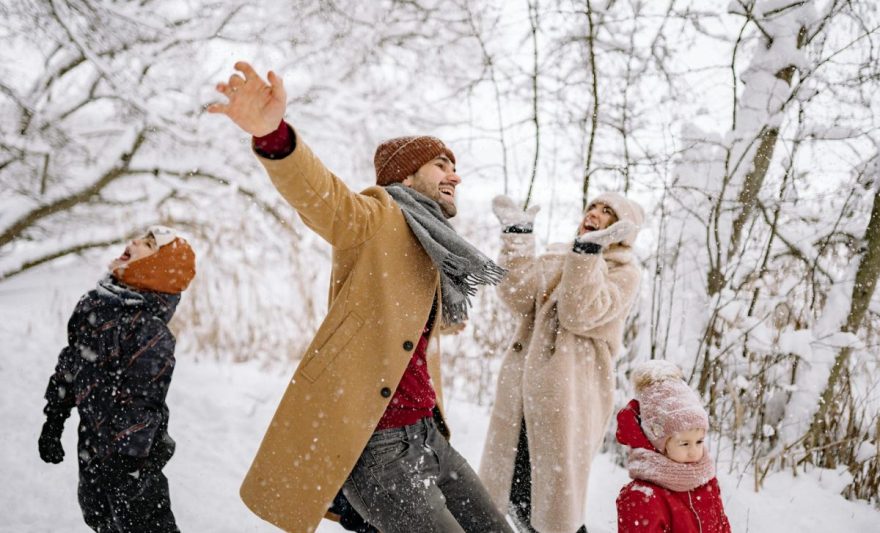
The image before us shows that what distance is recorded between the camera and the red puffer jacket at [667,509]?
1.67 metres

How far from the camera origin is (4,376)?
3941mm

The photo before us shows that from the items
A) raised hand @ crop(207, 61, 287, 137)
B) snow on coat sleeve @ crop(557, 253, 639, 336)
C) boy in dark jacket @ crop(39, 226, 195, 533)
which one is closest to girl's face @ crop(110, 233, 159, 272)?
boy in dark jacket @ crop(39, 226, 195, 533)

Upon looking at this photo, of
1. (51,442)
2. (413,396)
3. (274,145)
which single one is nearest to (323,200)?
(274,145)

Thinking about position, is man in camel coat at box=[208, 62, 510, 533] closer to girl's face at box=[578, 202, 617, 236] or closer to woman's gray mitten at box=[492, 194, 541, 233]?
woman's gray mitten at box=[492, 194, 541, 233]

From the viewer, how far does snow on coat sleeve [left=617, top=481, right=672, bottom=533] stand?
5.42ft

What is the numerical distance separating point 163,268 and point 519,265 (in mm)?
1538

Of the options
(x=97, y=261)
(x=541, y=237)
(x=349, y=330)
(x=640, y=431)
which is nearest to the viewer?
(x=349, y=330)

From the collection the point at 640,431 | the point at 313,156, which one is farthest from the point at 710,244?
the point at 313,156

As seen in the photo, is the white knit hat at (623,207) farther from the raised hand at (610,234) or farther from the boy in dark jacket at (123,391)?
the boy in dark jacket at (123,391)

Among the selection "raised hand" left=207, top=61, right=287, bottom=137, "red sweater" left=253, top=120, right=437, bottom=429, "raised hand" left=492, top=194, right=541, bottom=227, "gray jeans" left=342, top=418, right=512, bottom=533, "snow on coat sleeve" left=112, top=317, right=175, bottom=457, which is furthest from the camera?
"raised hand" left=492, top=194, right=541, bottom=227

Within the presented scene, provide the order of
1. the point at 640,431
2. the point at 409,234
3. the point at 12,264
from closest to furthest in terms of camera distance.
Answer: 1. the point at 409,234
2. the point at 640,431
3. the point at 12,264

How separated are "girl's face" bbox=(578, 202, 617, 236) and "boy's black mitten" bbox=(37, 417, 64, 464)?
2.39m

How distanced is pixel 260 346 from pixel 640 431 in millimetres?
4601

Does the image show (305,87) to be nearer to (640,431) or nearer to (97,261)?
(97,261)
